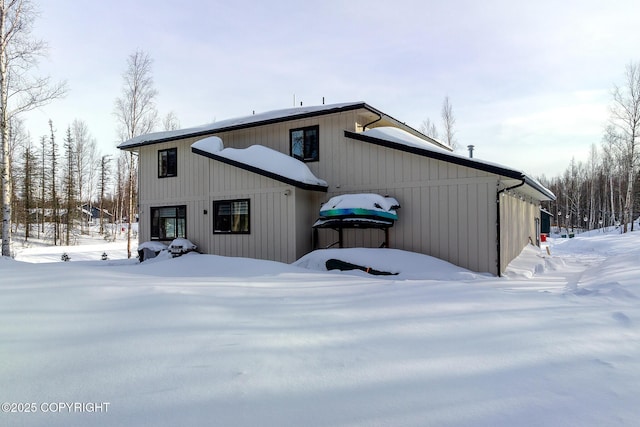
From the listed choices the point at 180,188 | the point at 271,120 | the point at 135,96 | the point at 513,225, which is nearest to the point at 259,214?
the point at 271,120

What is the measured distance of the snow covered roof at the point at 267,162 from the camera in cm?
998

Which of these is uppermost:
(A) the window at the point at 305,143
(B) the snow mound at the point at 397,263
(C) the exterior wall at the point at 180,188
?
(A) the window at the point at 305,143

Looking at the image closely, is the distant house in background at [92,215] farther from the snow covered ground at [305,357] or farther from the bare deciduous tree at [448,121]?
the snow covered ground at [305,357]

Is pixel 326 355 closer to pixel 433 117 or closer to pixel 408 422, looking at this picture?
pixel 408 422

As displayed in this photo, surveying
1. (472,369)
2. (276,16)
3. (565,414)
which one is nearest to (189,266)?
(472,369)

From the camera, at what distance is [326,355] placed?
8.68 feet

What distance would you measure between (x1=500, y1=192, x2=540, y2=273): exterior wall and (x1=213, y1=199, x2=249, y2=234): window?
23.7 ft

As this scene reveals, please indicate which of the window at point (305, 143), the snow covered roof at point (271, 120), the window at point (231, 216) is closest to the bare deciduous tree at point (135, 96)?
the snow covered roof at point (271, 120)

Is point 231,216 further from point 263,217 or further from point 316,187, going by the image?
point 316,187

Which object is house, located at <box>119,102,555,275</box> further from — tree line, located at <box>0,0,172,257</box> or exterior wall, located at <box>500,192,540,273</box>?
tree line, located at <box>0,0,172,257</box>

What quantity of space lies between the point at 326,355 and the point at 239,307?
1504mm

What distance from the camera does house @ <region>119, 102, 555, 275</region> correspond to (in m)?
8.53

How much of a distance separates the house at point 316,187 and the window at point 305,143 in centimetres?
3

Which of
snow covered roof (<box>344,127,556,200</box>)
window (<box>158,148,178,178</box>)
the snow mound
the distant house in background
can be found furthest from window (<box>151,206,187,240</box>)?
the distant house in background
